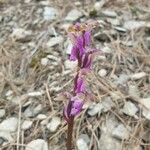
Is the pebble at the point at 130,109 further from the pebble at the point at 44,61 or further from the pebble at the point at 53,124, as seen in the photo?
the pebble at the point at 44,61

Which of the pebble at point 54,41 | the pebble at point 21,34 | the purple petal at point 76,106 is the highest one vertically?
the purple petal at point 76,106

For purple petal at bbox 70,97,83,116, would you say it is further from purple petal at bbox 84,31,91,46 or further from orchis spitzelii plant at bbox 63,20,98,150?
purple petal at bbox 84,31,91,46

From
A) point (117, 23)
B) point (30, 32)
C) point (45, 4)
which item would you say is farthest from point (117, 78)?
point (45, 4)

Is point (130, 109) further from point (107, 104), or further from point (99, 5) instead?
point (99, 5)

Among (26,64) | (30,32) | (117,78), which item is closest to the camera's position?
(117,78)

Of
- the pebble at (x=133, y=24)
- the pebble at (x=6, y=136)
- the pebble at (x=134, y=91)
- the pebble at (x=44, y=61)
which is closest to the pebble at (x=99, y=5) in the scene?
the pebble at (x=133, y=24)

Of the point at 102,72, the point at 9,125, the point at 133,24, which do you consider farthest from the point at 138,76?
the point at 9,125

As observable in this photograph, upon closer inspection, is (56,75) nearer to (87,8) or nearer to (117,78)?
(117,78)
